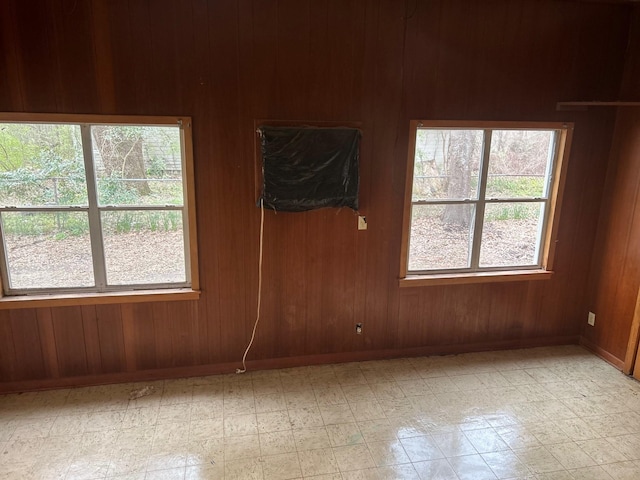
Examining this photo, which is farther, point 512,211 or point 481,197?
point 512,211

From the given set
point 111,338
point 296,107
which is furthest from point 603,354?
point 111,338

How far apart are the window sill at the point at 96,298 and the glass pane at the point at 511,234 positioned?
2.48m

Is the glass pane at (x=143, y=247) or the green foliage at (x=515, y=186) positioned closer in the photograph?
the glass pane at (x=143, y=247)

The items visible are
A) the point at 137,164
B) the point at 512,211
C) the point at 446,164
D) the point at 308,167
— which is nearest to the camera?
the point at 137,164

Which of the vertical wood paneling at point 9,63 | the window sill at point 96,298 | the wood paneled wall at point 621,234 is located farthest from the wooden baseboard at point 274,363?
the vertical wood paneling at point 9,63

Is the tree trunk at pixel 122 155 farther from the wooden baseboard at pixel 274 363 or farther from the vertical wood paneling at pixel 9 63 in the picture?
the wooden baseboard at pixel 274 363


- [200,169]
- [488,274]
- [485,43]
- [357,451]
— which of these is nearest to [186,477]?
[357,451]

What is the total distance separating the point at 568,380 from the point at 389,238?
1.80 meters

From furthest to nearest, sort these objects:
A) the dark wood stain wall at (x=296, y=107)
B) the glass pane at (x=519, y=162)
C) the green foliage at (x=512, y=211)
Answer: the green foliage at (x=512, y=211)
the glass pane at (x=519, y=162)
the dark wood stain wall at (x=296, y=107)

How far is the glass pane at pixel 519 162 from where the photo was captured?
3580 millimetres

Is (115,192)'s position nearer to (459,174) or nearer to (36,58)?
(36,58)

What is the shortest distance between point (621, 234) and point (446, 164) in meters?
1.58

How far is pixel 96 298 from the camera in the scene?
312 centimetres

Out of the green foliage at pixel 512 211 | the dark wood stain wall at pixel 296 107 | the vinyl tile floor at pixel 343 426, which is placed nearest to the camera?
the vinyl tile floor at pixel 343 426
